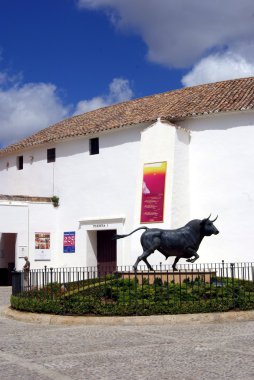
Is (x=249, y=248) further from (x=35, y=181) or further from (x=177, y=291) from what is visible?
(x=35, y=181)

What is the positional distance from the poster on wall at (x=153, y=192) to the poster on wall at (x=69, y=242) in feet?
17.0

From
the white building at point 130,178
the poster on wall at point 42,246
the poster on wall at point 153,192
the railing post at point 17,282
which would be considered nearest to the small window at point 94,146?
the white building at point 130,178

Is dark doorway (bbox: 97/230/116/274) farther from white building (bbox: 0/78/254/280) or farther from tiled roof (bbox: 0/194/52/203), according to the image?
tiled roof (bbox: 0/194/52/203)

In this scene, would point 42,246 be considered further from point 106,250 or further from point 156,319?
point 156,319

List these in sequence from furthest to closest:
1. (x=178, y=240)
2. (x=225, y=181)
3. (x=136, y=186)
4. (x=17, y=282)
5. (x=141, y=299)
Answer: (x=136, y=186) < (x=225, y=181) < (x=17, y=282) < (x=178, y=240) < (x=141, y=299)

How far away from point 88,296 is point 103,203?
1168 cm

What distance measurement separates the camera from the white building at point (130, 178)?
19.9 m

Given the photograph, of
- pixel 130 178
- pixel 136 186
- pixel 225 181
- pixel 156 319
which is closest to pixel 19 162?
pixel 130 178

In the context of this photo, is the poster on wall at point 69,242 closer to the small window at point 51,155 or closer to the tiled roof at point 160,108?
the small window at point 51,155

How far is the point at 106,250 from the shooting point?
77.4 ft

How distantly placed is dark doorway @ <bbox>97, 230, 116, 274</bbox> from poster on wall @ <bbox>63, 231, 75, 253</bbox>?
3.83ft

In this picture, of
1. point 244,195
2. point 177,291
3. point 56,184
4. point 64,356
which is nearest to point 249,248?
point 244,195

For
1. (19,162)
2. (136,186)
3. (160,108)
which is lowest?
(136,186)

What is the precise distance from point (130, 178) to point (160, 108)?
3.26m
